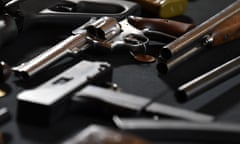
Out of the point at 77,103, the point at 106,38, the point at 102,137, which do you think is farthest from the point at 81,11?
the point at 102,137

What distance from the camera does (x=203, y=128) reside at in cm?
91

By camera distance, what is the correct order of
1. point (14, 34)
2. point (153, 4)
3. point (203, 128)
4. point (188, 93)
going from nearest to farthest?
point (203, 128)
point (188, 93)
point (14, 34)
point (153, 4)

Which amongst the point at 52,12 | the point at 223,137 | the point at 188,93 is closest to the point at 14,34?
the point at 52,12

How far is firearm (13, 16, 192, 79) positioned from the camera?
111 cm

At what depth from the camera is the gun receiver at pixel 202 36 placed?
1.14 metres

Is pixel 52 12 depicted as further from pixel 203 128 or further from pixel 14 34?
pixel 203 128

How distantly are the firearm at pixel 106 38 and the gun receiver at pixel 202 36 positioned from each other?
0.04m

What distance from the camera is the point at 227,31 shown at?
124 centimetres

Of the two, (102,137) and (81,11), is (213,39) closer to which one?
(81,11)

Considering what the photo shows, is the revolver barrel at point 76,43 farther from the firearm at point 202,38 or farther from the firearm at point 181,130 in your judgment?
the firearm at point 181,130

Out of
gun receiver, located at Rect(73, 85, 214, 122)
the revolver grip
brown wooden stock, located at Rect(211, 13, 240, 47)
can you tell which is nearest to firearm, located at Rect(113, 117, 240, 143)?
gun receiver, located at Rect(73, 85, 214, 122)

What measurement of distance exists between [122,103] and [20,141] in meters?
0.16

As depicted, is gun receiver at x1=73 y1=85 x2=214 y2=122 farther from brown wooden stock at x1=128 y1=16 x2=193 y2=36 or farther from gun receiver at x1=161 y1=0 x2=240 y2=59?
brown wooden stock at x1=128 y1=16 x2=193 y2=36

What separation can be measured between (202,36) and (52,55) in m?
0.28
